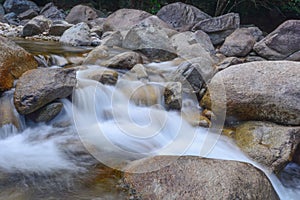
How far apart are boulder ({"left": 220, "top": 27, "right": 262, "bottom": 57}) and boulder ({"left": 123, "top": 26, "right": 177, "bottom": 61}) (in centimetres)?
141

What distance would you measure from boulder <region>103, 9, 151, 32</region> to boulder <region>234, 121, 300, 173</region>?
4912mm

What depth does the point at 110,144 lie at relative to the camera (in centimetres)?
313

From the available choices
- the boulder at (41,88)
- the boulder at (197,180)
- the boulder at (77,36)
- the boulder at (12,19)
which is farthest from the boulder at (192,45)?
the boulder at (12,19)

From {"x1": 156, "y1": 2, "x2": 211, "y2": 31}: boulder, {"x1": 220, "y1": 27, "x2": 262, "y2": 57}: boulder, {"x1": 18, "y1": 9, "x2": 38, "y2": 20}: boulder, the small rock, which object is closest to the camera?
the small rock

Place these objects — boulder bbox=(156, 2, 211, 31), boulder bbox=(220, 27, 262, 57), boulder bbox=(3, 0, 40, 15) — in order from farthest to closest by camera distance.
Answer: boulder bbox=(3, 0, 40, 15)
boulder bbox=(156, 2, 211, 31)
boulder bbox=(220, 27, 262, 57)

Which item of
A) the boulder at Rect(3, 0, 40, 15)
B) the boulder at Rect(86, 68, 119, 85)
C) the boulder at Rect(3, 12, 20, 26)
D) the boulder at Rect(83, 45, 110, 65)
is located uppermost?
the boulder at Rect(3, 0, 40, 15)

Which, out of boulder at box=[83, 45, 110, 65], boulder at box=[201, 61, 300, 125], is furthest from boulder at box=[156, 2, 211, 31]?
boulder at box=[201, 61, 300, 125]

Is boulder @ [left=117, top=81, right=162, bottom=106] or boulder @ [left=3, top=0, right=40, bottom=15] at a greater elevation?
boulder @ [left=3, top=0, right=40, bottom=15]

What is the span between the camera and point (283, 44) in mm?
6156

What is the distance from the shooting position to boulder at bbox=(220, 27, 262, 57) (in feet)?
20.7

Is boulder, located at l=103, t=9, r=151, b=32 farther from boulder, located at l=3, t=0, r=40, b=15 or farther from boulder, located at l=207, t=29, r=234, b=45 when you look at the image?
boulder, located at l=3, t=0, r=40, b=15

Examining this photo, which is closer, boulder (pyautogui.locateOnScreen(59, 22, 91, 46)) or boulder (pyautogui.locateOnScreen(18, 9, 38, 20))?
boulder (pyautogui.locateOnScreen(59, 22, 91, 46))

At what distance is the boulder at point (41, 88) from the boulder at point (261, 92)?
187cm

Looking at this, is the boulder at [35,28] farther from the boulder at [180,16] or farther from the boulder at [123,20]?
the boulder at [180,16]
